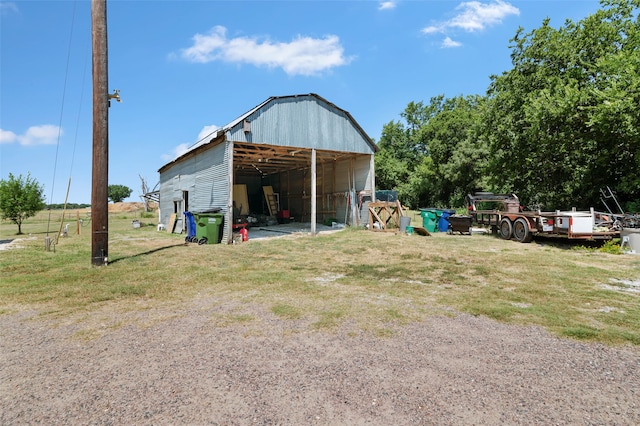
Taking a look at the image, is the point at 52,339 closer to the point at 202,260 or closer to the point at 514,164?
the point at 202,260

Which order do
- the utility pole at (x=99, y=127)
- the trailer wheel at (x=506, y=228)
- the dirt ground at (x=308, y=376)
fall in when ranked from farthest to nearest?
the trailer wheel at (x=506, y=228), the utility pole at (x=99, y=127), the dirt ground at (x=308, y=376)

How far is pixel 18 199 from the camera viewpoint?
69.8 feet

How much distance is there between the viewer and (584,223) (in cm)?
1073

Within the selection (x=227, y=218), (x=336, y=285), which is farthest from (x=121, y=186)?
(x=336, y=285)

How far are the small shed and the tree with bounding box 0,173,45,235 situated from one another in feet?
25.2

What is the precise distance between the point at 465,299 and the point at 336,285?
2322 mm

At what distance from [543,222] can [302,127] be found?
10.7 m

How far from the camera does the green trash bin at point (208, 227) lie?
1324cm

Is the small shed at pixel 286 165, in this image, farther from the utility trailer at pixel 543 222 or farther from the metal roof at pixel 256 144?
the utility trailer at pixel 543 222

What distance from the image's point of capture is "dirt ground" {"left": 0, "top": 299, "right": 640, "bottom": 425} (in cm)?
253

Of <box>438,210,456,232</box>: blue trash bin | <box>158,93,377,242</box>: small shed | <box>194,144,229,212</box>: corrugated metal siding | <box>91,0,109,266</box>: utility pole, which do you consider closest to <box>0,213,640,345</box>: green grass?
<box>91,0,109,266</box>: utility pole

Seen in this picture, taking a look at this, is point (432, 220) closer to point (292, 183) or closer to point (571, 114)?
point (571, 114)

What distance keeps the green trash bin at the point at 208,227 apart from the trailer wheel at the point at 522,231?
11.6 metres

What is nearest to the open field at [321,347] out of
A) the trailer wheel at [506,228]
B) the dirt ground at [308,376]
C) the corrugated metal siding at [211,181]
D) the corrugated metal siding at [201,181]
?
the dirt ground at [308,376]
